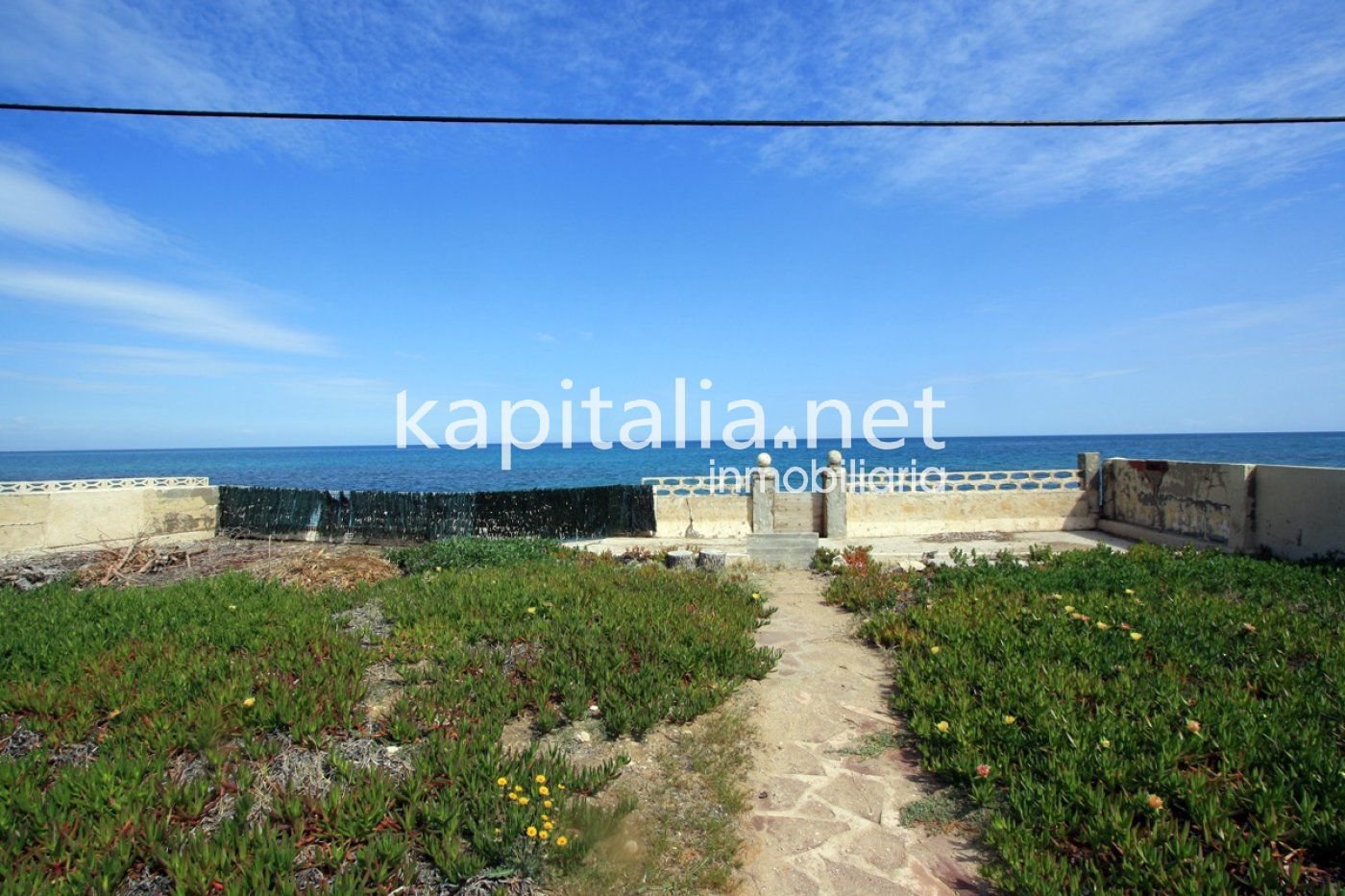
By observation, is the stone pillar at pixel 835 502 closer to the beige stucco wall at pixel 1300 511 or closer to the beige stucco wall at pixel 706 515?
the beige stucco wall at pixel 706 515

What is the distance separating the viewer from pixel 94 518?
637 inches

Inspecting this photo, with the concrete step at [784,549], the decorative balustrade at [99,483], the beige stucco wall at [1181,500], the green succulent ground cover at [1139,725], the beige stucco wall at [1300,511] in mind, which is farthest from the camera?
the decorative balustrade at [99,483]

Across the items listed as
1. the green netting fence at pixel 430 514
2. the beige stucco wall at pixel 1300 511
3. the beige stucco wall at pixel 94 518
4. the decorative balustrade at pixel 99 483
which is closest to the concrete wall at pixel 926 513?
the green netting fence at pixel 430 514

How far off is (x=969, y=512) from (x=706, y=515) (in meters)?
6.40

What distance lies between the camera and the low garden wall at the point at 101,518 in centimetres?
1533

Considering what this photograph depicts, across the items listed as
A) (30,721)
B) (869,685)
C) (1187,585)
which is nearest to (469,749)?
(30,721)

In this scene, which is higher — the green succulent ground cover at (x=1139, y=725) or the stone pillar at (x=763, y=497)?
the stone pillar at (x=763, y=497)

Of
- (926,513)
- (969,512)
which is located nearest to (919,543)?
(926,513)

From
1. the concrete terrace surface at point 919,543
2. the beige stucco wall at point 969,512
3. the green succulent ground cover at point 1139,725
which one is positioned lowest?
the concrete terrace surface at point 919,543

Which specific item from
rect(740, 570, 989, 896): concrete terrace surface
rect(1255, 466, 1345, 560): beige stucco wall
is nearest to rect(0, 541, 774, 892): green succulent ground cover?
rect(740, 570, 989, 896): concrete terrace surface

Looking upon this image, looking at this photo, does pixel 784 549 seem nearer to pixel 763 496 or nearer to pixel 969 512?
pixel 763 496

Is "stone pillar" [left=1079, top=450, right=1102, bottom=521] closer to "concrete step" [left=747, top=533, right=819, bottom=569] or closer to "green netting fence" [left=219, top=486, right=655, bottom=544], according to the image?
"concrete step" [left=747, top=533, right=819, bottom=569]

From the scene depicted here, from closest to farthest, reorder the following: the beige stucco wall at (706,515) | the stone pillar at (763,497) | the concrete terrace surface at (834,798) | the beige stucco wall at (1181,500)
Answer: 1. the concrete terrace surface at (834,798)
2. the beige stucco wall at (1181,500)
3. the stone pillar at (763,497)
4. the beige stucco wall at (706,515)

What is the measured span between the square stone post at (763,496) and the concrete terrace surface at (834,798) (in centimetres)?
887
